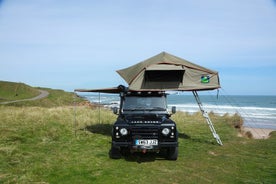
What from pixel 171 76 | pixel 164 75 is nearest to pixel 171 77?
pixel 171 76

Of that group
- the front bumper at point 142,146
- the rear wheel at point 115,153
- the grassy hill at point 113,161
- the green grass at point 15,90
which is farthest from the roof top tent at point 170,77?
the green grass at point 15,90

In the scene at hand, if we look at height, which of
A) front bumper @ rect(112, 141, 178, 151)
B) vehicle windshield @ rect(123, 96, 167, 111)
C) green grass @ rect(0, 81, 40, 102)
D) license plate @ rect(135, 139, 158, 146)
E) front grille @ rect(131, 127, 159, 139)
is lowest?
front bumper @ rect(112, 141, 178, 151)

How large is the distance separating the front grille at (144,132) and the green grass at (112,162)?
32.8 inches

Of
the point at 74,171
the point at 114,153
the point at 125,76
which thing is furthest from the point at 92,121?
the point at 74,171

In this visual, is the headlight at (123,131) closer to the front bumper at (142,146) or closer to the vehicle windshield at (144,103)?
the front bumper at (142,146)

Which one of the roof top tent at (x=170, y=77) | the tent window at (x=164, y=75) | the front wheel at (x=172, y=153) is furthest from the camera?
the tent window at (x=164, y=75)

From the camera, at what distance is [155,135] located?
27.9ft

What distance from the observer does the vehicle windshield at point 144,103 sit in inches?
393

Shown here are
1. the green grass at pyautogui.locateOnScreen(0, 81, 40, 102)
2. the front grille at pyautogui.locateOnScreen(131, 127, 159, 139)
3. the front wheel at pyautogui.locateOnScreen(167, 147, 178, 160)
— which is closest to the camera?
the front grille at pyautogui.locateOnScreen(131, 127, 159, 139)

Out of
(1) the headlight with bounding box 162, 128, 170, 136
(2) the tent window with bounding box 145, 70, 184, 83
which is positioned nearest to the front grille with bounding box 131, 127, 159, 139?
(1) the headlight with bounding box 162, 128, 170, 136

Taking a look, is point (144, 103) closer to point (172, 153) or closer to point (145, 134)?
point (145, 134)

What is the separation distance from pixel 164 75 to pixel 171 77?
31cm

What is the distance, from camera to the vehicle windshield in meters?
9.98

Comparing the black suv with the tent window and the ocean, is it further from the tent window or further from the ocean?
the ocean
